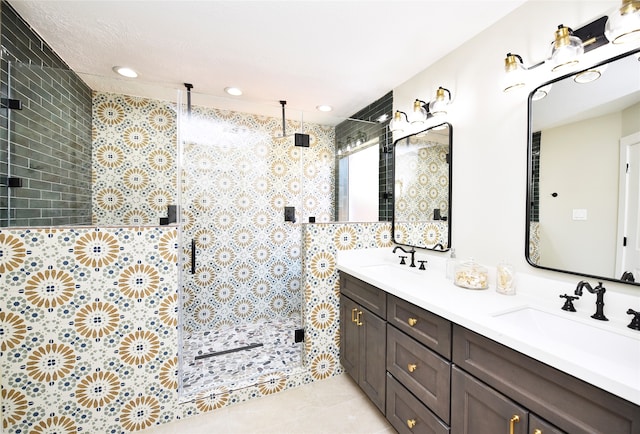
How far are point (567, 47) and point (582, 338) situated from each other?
124 cm

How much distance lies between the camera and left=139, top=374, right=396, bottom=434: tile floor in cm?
163

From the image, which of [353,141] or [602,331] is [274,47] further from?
[602,331]

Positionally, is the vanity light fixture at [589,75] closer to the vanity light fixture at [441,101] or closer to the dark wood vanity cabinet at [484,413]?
the vanity light fixture at [441,101]

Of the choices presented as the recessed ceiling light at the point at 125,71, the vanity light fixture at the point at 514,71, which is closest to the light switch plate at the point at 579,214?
the vanity light fixture at the point at 514,71

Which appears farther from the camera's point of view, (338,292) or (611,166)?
(338,292)

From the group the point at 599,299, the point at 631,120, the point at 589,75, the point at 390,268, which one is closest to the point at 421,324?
the point at 599,299

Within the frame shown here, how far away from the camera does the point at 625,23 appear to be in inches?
38.2

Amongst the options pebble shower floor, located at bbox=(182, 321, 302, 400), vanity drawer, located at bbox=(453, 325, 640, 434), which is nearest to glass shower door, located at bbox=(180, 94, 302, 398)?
pebble shower floor, located at bbox=(182, 321, 302, 400)

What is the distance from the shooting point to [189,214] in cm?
246

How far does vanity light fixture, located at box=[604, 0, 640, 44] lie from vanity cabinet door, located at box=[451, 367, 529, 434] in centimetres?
142

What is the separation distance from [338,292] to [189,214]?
1569 millimetres

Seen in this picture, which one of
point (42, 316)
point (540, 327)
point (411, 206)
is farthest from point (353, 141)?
point (42, 316)

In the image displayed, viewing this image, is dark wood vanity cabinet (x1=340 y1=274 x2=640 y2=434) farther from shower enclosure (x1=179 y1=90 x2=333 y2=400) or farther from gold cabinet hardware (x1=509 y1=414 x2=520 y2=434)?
shower enclosure (x1=179 y1=90 x2=333 y2=400)

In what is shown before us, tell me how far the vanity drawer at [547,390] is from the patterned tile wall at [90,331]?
1.69 m
